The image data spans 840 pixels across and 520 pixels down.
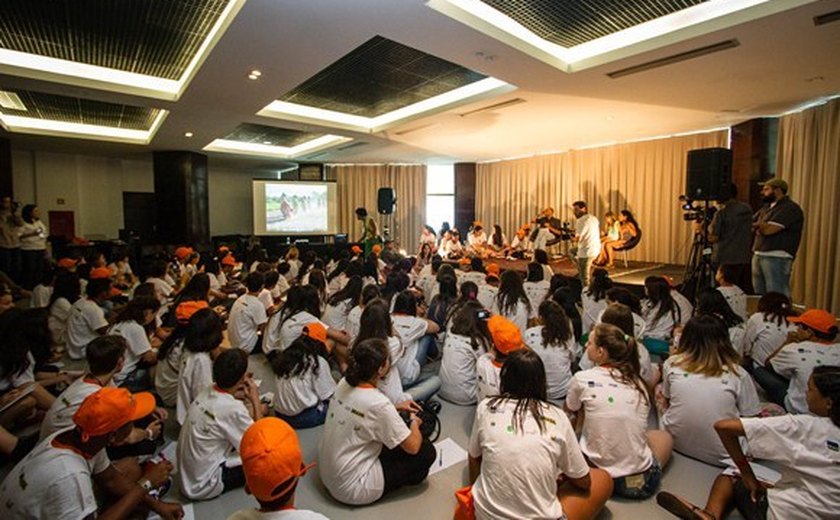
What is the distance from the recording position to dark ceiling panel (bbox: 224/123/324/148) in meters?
8.47

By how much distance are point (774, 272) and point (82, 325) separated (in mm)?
7244

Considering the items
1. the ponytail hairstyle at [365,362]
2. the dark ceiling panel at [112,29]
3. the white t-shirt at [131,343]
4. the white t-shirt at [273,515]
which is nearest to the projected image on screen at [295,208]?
the dark ceiling panel at [112,29]

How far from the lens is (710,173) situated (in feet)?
17.4

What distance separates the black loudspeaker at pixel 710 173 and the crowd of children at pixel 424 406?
182 cm

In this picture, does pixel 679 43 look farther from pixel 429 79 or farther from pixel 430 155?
pixel 430 155

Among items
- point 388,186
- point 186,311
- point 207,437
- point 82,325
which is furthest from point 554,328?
point 388,186

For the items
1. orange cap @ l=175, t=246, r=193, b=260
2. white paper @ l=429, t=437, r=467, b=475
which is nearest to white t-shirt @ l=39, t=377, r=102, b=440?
white paper @ l=429, t=437, r=467, b=475

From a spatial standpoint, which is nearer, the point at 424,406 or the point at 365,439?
the point at 365,439

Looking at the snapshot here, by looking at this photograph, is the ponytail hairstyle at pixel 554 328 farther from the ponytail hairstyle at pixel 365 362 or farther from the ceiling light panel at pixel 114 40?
the ceiling light panel at pixel 114 40

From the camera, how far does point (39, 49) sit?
4.48m

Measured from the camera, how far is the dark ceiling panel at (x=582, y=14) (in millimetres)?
3494

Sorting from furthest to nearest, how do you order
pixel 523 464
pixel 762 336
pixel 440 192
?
1. pixel 440 192
2. pixel 762 336
3. pixel 523 464

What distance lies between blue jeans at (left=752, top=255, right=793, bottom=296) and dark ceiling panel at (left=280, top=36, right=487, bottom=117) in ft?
13.3

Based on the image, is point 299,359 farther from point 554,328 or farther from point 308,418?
point 554,328
